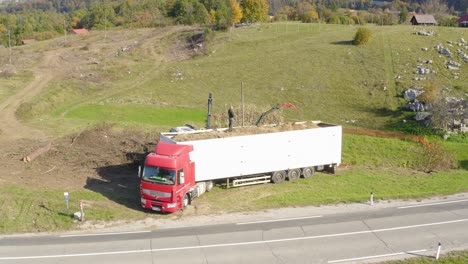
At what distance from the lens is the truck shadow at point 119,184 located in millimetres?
24688

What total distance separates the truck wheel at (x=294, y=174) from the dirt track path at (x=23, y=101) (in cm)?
2072

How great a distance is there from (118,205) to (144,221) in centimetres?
272

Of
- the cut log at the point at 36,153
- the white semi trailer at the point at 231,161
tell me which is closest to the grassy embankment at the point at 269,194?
the white semi trailer at the point at 231,161

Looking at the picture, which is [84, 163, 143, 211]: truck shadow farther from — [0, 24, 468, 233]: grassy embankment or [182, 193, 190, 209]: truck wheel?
[182, 193, 190, 209]: truck wheel

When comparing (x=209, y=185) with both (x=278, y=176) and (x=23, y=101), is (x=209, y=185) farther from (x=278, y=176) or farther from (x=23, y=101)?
(x=23, y=101)

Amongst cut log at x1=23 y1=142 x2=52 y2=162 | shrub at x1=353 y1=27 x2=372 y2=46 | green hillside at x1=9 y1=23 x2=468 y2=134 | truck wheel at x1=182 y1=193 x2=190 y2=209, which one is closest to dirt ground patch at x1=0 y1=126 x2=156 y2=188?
cut log at x1=23 y1=142 x2=52 y2=162

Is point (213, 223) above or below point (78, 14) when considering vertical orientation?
below

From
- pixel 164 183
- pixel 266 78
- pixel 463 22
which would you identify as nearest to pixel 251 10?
pixel 266 78

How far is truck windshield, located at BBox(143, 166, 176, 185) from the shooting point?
22.0 meters

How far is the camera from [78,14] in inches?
6083

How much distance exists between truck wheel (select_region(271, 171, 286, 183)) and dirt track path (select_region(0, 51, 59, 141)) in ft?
65.3

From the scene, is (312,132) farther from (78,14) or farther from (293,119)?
(78,14)

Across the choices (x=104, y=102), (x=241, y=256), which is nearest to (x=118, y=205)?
(x=241, y=256)

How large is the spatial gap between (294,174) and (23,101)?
3448cm
